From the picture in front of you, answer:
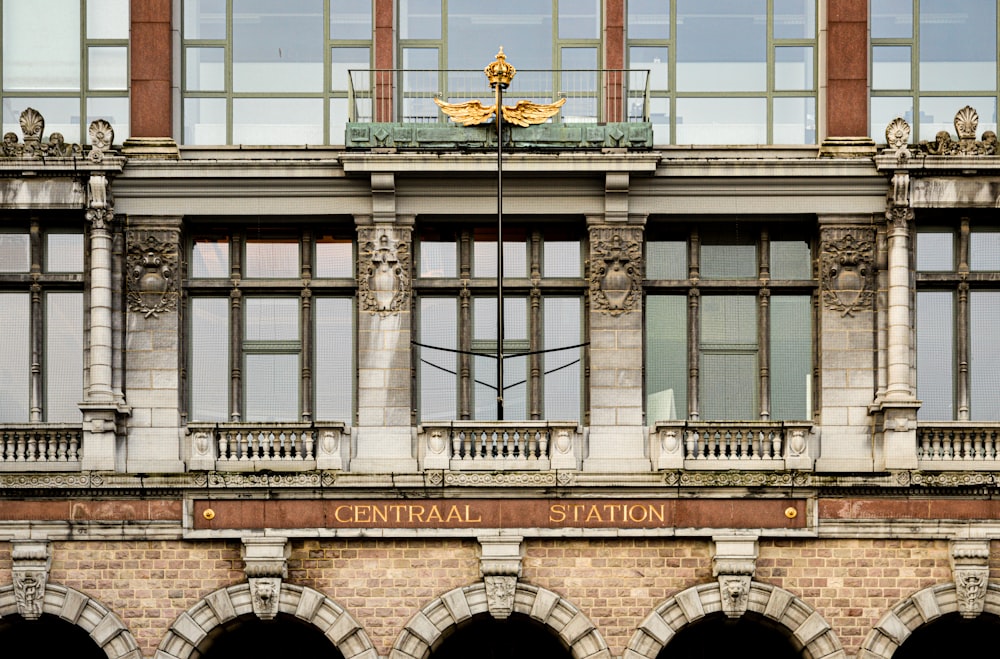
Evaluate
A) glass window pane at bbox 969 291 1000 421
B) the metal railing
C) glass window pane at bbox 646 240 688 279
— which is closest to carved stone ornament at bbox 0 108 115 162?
the metal railing

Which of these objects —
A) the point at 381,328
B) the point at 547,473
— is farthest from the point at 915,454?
the point at 381,328

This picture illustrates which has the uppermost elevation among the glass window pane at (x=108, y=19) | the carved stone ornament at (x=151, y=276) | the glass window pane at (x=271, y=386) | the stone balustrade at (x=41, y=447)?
the glass window pane at (x=108, y=19)

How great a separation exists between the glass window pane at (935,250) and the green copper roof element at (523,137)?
16.5 feet

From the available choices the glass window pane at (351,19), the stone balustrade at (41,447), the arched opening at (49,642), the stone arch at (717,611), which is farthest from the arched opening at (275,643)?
the glass window pane at (351,19)

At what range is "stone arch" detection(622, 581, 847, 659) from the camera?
3728 centimetres

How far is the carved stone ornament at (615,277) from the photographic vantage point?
127ft

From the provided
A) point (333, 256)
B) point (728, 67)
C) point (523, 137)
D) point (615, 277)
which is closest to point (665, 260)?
point (615, 277)

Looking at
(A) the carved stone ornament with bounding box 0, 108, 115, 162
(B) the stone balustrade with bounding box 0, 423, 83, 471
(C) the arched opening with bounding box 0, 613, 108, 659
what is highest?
(A) the carved stone ornament with bounding box 0, 108, 115, 162

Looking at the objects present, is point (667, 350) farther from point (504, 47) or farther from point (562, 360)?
point (504, 47)

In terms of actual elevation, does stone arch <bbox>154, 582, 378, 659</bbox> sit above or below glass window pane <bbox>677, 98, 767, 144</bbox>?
below

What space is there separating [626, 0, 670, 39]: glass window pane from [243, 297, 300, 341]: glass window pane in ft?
25.0

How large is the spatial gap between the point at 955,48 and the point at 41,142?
52.7 feet

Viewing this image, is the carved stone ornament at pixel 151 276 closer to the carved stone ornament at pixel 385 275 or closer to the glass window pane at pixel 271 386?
the glass window pane at pixel 271 386

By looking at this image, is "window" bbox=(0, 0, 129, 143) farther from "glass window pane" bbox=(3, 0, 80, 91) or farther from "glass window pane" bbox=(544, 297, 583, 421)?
"glass window pane" bbox=(544, 297, 583, 421)
